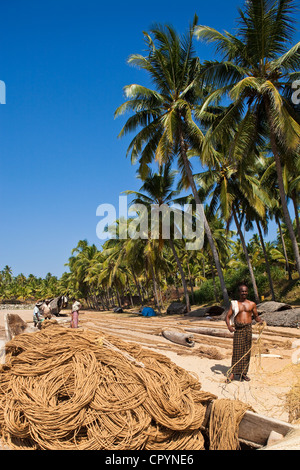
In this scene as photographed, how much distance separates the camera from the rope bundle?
11.0 feet

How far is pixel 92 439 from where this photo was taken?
3.30m

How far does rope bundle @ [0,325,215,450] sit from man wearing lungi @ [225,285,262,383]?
1919 millimetres

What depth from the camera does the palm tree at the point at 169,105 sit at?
16.8m

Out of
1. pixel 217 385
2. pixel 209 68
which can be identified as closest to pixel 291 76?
pixel 209 68

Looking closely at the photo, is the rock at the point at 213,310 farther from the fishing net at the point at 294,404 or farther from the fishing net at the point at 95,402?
the fishing net at the point at 294,404

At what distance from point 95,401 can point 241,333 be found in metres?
3.15

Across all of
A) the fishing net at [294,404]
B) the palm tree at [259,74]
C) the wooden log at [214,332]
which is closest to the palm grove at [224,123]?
the palm tree at [259,74]

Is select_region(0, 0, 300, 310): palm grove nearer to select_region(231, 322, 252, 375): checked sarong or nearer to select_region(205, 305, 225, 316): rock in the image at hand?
select_region(205, 305, 225, 316): rock

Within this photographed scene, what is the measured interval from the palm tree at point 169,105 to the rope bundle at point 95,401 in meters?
12.9

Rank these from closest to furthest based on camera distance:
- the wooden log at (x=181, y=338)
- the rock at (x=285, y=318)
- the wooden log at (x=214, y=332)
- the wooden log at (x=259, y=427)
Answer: the wooden log at (x=259, y=427) → the wooden log at (x=181, y=338) → the wooden log at (x=214, y=332) → the rock at (x=285, y=318)

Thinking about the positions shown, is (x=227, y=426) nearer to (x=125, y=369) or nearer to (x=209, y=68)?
(x=125, y=369)

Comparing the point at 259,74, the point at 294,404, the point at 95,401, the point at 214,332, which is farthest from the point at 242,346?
the point at 259,74

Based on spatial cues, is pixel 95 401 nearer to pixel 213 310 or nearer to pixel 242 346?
pixel 242 346
